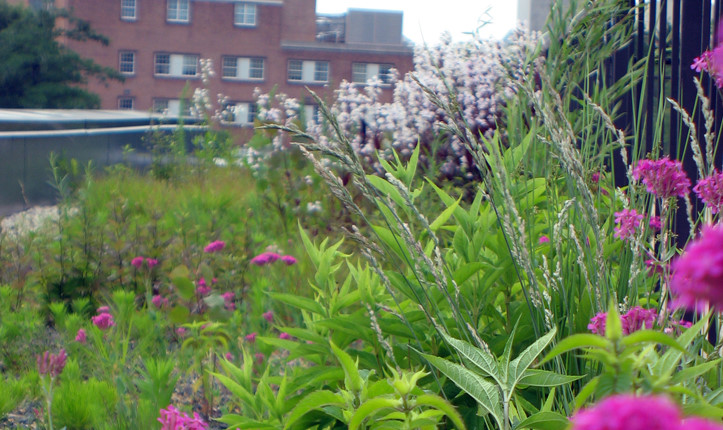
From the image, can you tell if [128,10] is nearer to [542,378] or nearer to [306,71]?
[306,71]

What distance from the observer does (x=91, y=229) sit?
4430 millimetres

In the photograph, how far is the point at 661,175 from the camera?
5.47 feet

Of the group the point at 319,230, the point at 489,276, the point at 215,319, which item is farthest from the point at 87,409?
the point at 319,230

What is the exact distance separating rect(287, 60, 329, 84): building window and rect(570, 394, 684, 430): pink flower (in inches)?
1615

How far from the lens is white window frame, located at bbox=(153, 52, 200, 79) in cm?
3959

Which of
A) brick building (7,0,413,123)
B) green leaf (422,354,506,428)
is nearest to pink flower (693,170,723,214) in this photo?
green leaf (422,354,506,428)

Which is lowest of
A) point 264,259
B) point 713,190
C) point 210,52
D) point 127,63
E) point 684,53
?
point 264,259

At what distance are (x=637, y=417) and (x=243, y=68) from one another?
41.2m

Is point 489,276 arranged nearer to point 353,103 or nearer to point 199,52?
point 353,103

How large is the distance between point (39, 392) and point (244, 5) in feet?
133

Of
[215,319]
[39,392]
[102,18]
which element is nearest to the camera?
[39,392]

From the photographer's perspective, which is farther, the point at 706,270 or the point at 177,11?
the point at 177,11

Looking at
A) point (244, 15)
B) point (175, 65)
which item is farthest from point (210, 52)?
point (244, 15)

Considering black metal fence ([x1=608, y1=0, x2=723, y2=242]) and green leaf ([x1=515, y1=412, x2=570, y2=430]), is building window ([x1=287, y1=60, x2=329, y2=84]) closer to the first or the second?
black metal fence ([x1=608, y1=0, x2=723, y2=242])
